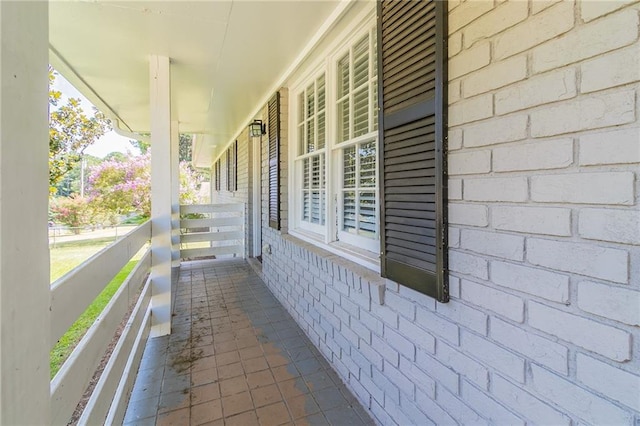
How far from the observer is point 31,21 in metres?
0.63

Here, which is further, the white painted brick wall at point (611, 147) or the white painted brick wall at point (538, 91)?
the white painted brick wall at point (538, 91)

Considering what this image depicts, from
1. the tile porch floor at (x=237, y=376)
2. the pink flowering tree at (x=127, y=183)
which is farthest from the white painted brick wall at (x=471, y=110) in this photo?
the pink flowering tree at (x=127, y=183)

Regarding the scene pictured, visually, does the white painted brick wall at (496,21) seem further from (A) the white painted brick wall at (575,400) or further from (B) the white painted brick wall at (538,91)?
(A) the white painted brick wall at (575,400)

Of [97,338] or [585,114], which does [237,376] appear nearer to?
[97,338]

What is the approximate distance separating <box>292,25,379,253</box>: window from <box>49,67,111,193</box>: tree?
6.58ft

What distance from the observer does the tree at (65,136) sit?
2.40 m

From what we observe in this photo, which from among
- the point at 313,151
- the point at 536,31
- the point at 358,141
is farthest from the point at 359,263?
the point at 536,31

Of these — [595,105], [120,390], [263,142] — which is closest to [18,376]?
[595,105]

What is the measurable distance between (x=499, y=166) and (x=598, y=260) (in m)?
0.42

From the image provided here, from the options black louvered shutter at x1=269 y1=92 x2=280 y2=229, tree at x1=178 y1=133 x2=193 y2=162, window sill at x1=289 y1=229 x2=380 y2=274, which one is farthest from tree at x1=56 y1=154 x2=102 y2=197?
tree at x1=178 y1=133 x2=193 y2=162

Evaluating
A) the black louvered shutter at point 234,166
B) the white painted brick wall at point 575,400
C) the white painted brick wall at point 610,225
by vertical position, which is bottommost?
the white painted brick wall at point 575,400

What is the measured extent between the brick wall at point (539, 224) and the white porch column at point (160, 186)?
2608 millimetres

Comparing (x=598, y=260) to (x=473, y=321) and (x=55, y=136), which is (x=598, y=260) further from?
(x=55, y=136)

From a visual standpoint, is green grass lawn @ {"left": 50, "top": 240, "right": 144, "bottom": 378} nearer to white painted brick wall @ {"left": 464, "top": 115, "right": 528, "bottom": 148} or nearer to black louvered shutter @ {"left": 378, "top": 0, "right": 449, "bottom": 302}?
black louvered shutter @ {"left": 378, "top": 0, "right": 449, "bottom": 302}
